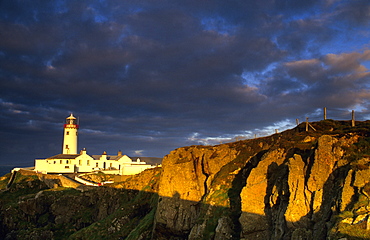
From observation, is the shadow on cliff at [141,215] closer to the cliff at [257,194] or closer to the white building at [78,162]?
the cliff at [257,194]

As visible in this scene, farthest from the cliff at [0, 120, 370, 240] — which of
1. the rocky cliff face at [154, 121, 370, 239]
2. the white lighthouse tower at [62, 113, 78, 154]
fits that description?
the white lighthouse tower at [62, 113, 78, 154]

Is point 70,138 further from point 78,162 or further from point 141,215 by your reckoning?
point 141,215

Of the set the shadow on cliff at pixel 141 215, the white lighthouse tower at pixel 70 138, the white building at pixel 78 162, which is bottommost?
the shadow on cliff at pixel 141 215

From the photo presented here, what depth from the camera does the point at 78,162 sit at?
108 metres

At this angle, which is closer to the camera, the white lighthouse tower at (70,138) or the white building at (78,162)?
the white building at (78,162)

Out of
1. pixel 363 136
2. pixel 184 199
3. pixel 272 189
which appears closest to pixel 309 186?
pixel 272 189

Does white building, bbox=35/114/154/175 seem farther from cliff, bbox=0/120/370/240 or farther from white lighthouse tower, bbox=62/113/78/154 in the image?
cliff, bbox=0/120/370/240

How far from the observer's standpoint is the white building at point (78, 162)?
10074 centimetres

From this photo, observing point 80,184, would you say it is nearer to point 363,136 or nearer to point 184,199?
point 184,199

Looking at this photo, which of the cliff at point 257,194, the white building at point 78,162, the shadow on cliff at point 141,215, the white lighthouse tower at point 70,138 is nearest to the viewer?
the cliff at point 257,194

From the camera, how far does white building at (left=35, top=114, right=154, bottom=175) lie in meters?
101

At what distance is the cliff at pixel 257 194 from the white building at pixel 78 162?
1513 inches

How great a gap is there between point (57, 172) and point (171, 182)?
7198cm

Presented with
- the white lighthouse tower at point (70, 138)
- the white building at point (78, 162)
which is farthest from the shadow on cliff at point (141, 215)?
the white lighthouse tower at point (70, 138)
